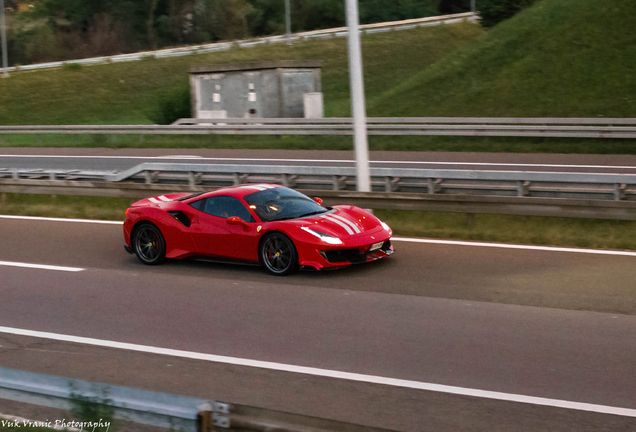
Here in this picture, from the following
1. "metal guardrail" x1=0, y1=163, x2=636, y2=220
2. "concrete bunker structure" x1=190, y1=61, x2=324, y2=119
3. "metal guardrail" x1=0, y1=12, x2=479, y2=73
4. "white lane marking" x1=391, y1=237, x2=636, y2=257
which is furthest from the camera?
"metal guardrail" x1=0, y1=12, x2=479, y2=73

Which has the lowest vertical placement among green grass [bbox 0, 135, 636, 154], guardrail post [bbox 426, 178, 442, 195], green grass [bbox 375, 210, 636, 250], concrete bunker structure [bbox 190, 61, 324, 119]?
green grass [bbox 375, 210, 636, 250]

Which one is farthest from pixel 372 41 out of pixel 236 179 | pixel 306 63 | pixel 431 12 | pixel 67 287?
pixel 67 287

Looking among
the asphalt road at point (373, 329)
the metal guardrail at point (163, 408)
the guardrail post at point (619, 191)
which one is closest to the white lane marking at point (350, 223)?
the asphalt road at point (373, 329)

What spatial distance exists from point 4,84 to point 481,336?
152 feet

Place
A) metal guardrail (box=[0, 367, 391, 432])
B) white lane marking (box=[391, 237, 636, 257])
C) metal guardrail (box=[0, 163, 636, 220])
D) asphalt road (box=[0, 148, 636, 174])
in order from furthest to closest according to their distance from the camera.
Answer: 1. asphalt road (box=[0, 148, 636, 174])
2. metal guardrail (box=[0, 163, 636, 220])
3. white lane marking (box=[391, 237, 636, 257])
4. metal guardrail (box=[0, 367, 391, 432])

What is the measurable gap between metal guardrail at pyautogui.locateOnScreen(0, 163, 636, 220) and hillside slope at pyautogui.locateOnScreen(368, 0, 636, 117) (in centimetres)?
1418

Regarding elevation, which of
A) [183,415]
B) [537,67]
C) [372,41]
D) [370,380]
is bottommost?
[370,380]

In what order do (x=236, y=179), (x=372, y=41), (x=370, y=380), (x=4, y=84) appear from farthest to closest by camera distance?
1. (x=372, y=41)
2. (x=4, y=84)
3. (x=236, y=179)
4. (x=370, y=380)

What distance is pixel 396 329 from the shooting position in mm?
7867

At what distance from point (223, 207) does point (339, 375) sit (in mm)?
4864

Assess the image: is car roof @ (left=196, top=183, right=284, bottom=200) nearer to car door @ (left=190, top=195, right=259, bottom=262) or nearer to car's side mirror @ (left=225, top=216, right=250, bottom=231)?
car door @ (left=190, top=195, right=259, bottom=262)

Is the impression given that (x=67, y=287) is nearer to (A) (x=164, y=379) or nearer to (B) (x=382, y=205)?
(A) (x=164, y=379)

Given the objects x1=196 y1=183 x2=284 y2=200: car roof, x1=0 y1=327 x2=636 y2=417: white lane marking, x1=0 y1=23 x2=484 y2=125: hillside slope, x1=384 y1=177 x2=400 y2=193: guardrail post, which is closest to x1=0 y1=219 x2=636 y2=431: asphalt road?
x1=0 y1=327 x2=636 y2=417: white lane marking

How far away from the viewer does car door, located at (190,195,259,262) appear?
1050cm
